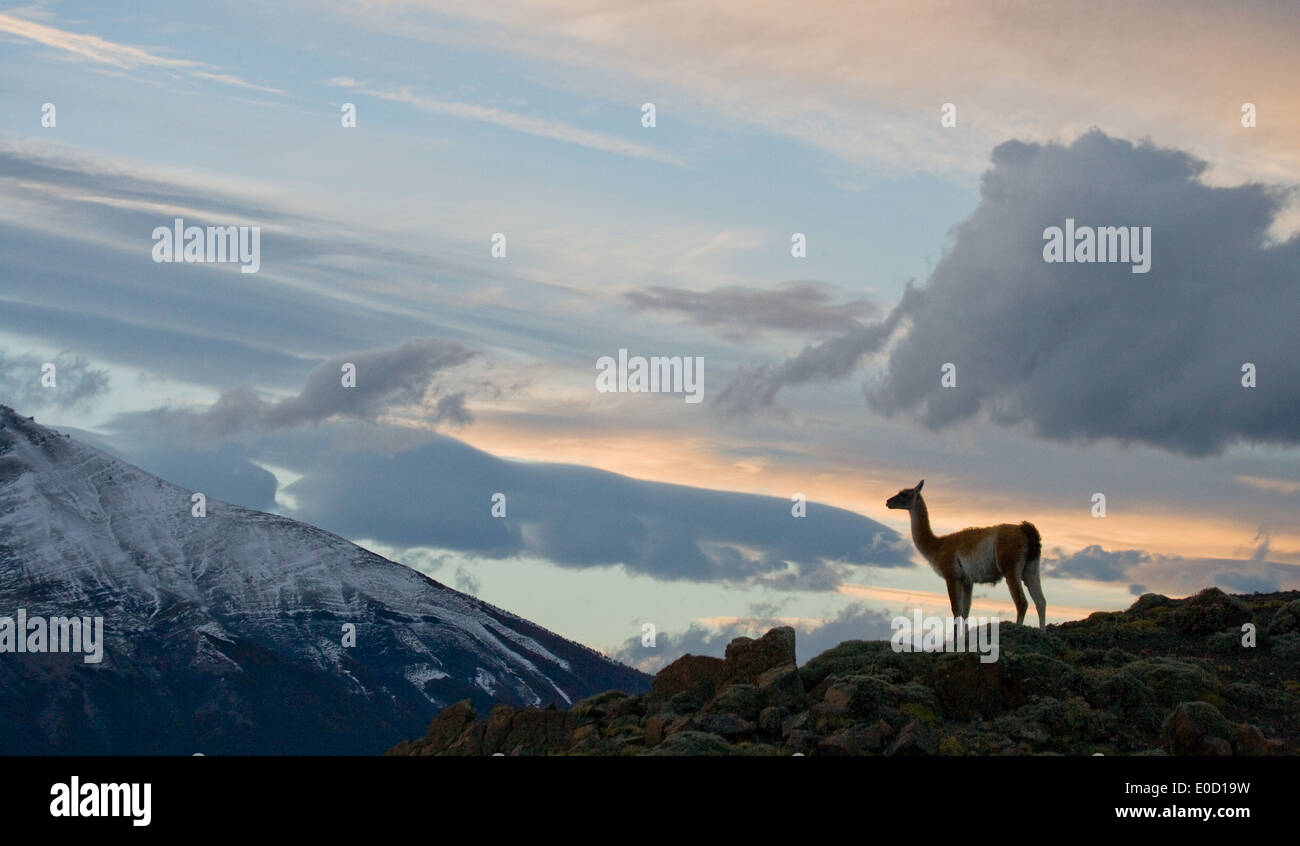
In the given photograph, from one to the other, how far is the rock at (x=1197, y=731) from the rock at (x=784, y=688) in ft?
25.9

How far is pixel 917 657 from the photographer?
99.0ft

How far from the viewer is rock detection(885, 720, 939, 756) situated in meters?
24.1

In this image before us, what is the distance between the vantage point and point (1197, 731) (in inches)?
998

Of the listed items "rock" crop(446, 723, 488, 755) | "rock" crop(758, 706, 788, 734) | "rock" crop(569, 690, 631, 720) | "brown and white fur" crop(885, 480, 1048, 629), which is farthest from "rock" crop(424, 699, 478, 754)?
"brown and white fur" crop(885, 480, 1048, 629)

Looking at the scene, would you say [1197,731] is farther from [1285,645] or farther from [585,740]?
[1285,645]

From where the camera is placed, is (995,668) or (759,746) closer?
(759,746)

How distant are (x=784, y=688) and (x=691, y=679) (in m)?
3.11

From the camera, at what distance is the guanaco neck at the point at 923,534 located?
3503 centimetres

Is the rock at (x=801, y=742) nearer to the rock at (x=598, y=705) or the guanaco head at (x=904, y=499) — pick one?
the rock at (x=598, y=705)

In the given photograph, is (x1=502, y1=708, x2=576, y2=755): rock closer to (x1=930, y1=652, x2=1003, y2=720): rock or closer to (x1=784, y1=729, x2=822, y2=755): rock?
(x1=784, y1=729, x2=822, y2=755): rock

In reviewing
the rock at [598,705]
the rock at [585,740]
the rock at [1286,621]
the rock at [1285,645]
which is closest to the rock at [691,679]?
the rock at [598,705]
